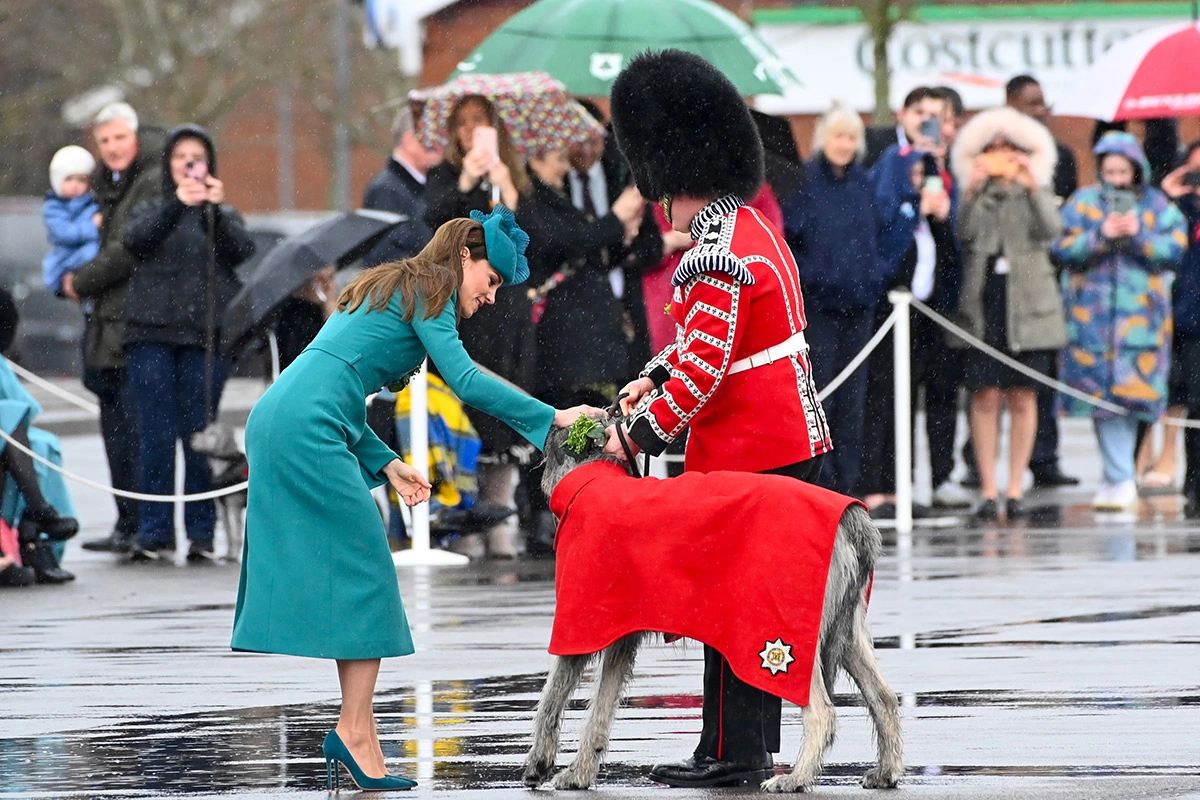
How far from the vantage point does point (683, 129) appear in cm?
724

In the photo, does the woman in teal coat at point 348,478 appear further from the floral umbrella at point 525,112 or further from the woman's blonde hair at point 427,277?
the floral umbrella at point 525,112

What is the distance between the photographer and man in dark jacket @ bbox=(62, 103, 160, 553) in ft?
44.5

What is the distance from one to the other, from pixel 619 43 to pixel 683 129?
25.5 ft

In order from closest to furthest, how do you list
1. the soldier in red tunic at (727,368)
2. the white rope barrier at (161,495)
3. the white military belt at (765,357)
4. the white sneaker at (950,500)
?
the soldier in red tunic at (727,368) → the white military belt at (765,357) → the white rope barrier at (161,495) → the white sneaker at (950,500)

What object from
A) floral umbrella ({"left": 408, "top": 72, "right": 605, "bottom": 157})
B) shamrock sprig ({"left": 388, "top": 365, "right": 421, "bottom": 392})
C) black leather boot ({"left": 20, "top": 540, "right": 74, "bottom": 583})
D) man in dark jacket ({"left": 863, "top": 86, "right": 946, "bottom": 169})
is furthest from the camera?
man in dark jacket ({"left": 863, "top": 86, "right": 946, "bottom": 169})

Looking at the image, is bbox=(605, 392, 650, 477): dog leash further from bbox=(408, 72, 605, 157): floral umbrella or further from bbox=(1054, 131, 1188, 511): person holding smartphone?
bbox=(1054, 131, 1188, 511): person holding smartphone

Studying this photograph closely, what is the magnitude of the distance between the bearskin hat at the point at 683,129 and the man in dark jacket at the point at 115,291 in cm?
659

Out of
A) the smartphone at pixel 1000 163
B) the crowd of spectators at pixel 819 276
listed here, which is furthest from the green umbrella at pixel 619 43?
the smartphone at pixel 1000 163

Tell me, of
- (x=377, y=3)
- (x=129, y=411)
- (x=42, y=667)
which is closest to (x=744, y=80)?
(x=129, y=411)

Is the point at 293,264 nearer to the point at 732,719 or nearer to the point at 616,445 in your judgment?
the point at 616,445

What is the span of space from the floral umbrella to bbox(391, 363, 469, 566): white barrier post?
145 cm

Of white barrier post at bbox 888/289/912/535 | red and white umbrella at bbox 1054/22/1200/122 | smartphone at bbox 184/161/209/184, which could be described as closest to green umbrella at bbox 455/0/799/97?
white barrier post at bbox 888/289/912/535

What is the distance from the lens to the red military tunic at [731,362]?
682 centimetres

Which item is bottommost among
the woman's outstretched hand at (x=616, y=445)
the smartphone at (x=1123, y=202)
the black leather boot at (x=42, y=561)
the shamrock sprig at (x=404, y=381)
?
the black leather boot at (x=42, y=561)
